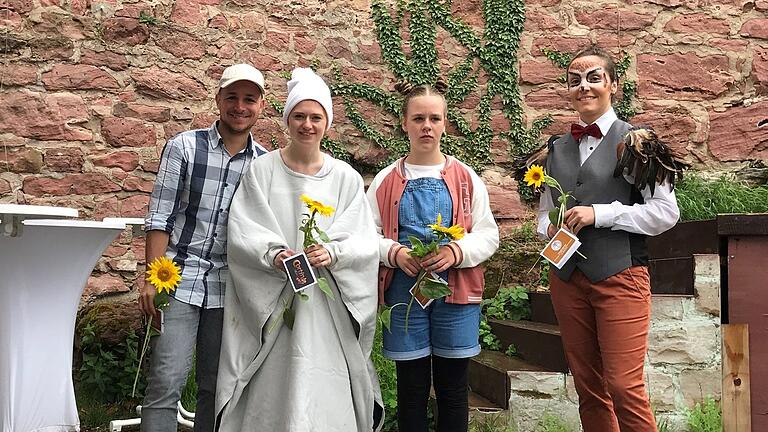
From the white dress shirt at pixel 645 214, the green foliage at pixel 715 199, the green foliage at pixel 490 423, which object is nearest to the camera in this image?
the white dress shirt at pixel 645 214

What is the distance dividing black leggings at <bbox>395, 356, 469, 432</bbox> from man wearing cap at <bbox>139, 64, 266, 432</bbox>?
2.45 ft

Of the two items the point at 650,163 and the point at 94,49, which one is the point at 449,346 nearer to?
the point at 650,163

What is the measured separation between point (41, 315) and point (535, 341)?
2517 millimetres

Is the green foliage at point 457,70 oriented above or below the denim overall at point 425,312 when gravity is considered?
above

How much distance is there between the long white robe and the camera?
2.72 metres

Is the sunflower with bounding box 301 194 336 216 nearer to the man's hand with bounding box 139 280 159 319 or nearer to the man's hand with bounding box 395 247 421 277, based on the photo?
the man's hand with bounding box 395 247 421 277

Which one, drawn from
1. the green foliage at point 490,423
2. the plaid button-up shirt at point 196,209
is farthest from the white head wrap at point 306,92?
the green foliage at point 490,423

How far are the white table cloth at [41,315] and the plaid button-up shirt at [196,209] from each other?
420mm

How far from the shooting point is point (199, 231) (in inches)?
115

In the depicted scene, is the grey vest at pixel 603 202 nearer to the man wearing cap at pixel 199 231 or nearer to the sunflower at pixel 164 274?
the man wearing cap at pixel 199 231

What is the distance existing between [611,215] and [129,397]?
315 cm

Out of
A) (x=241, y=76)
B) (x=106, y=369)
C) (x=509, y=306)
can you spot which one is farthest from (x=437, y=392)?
(x=106, y=369)

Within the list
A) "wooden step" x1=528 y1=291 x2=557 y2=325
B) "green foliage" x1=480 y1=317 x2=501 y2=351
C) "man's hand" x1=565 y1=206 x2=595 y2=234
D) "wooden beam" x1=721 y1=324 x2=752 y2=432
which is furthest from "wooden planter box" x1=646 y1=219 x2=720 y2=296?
"man's hand" x1=565 y1=206 x2=595 y2=234

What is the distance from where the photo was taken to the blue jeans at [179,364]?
2758mm
